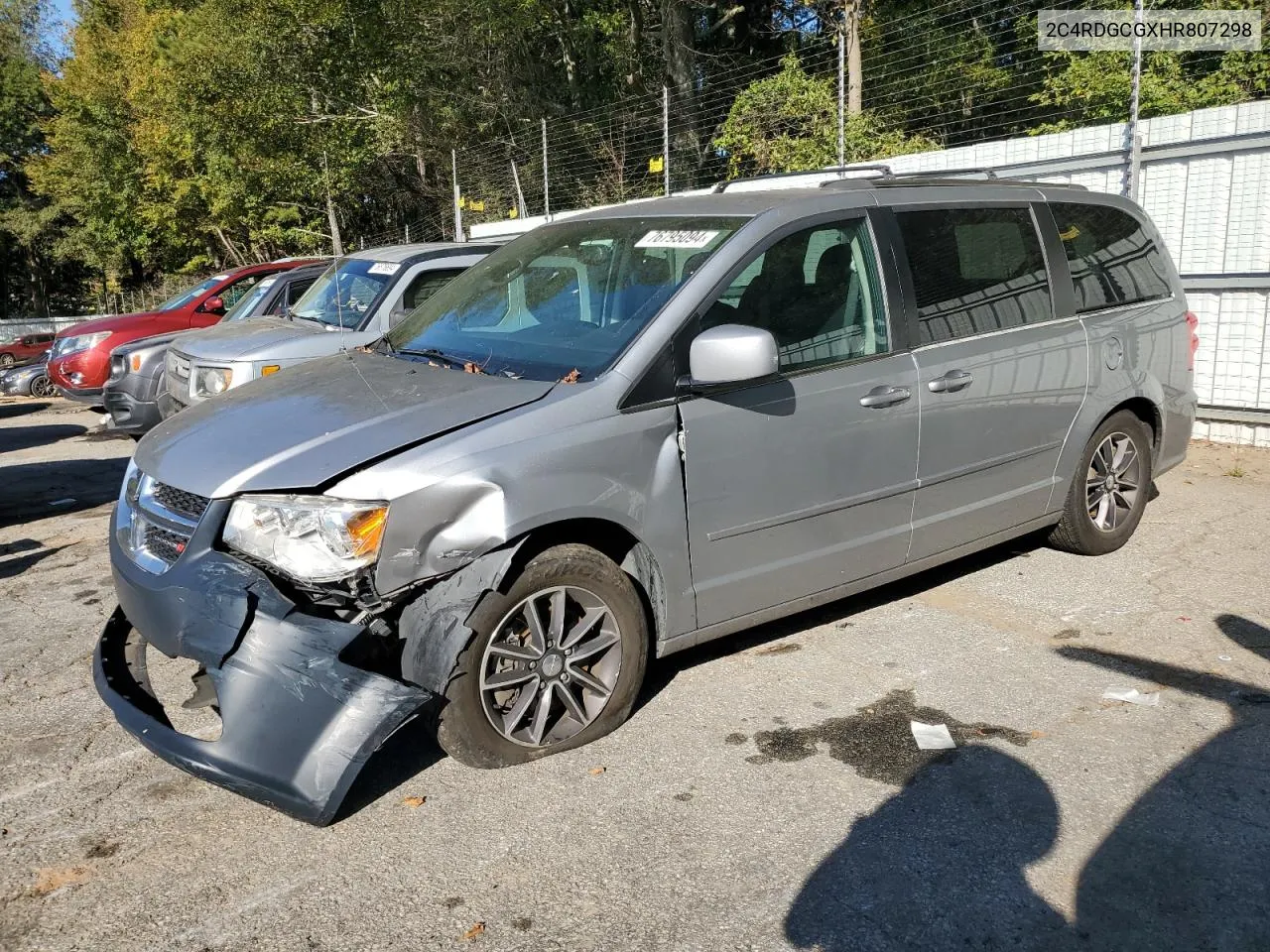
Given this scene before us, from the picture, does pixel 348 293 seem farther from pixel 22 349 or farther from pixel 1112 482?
pixel 22 349

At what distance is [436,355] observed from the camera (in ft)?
14.1

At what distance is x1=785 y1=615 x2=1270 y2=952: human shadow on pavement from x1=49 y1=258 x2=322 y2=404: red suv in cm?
1056

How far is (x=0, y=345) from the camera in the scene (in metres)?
23.4

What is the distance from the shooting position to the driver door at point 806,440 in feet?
12.7

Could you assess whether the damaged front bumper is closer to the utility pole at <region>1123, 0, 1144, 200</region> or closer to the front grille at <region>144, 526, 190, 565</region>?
the front grille at <region>144, 526, 190, 565</region>

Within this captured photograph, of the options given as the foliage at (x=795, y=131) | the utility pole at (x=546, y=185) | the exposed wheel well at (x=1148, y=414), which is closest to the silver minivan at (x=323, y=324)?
the exposed wheel well at (x=1148, y=414)

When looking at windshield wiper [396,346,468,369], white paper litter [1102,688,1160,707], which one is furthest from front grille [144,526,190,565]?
white paper litter [1102,688,1160,707]

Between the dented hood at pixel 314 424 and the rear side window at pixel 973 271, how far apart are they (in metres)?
1.81

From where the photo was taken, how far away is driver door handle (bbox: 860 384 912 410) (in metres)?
4.24

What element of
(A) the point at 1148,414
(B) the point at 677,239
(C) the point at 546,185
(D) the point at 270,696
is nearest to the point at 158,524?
(D) the point at 270,696

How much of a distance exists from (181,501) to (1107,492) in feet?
14.9

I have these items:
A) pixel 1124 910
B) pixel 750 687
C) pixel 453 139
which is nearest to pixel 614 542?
pixel 750 687

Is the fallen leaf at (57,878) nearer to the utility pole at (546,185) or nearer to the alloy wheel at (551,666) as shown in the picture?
the alloy wheel at (551,666)

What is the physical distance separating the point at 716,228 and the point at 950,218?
48.5 inches
